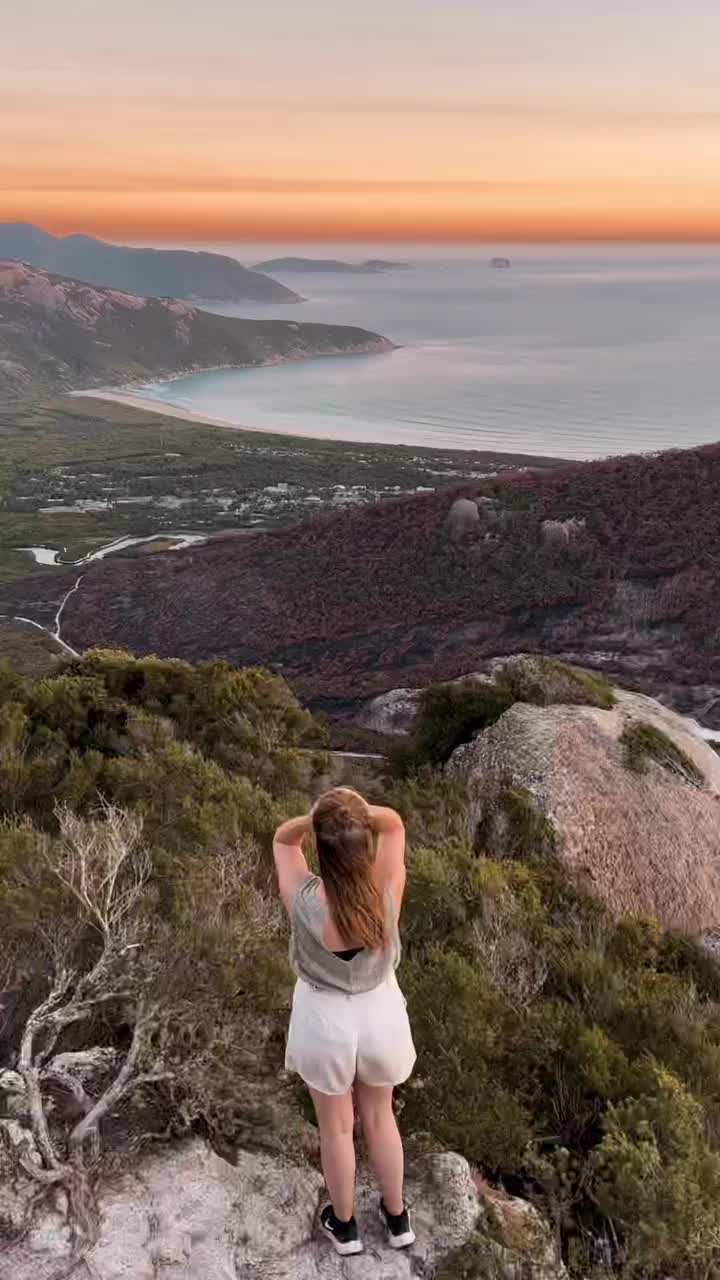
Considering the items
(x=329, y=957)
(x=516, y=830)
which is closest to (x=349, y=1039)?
(x=329, y=957)

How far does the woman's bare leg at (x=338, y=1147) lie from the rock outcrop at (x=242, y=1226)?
25 centimetres

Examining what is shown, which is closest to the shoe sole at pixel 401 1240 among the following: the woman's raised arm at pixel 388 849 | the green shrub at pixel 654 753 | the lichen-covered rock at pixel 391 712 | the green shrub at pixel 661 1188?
the green shrub at pixel 661 1188

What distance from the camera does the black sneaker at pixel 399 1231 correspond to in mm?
4020

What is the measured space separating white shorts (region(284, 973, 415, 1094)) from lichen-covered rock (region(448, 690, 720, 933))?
8.55m

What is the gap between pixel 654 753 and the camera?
1520 centimetres

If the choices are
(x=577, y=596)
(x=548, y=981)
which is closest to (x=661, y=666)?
(x=577, y=596)

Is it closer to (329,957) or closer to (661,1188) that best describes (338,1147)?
(329,957)

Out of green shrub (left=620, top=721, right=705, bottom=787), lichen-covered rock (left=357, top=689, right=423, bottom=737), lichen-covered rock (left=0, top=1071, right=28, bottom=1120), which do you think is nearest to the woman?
lichen-covered rock (left=0, top=1071, right=28, bottom=1120)

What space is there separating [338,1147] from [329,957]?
920mm

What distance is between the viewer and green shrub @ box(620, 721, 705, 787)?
14.7m

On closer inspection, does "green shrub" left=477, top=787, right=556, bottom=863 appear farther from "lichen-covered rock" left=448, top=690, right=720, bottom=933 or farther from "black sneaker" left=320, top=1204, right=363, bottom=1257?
"black sneaker" left=320, top=1204, right=363, bottom=1257

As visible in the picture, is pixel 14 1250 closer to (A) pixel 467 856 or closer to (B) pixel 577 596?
(A) pixel 467 856

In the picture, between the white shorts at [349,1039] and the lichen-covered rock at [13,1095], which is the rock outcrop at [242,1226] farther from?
the white shorts at [349,1039]

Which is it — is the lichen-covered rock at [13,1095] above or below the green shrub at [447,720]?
above
